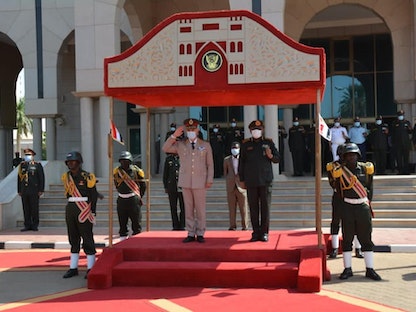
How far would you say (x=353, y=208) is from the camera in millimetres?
7195

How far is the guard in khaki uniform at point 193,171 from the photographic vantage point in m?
7.77

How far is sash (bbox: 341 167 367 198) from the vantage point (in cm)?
718

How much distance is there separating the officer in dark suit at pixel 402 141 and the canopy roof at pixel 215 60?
9067mm

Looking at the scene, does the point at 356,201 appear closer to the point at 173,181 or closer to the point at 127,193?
the point at 127,193

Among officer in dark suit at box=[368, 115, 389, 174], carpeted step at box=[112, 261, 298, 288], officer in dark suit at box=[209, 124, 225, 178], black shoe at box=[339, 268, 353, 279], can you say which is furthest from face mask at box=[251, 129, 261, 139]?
officer in dark suit at box=[368, 115, 389, 174]

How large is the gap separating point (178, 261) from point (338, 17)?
52.6ft

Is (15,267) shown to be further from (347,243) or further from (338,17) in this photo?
(338,17)

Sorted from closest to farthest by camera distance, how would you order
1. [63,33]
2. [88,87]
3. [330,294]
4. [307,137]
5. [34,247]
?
[330,294] < [34,247] < [88,87] < [307,137] < [63,33]

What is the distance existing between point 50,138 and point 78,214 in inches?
569

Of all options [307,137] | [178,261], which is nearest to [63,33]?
[307,137]

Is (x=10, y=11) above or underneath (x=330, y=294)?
above

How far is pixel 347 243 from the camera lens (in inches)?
284

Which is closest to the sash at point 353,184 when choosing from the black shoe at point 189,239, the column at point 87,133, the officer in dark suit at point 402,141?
the black shoe at point 189,239

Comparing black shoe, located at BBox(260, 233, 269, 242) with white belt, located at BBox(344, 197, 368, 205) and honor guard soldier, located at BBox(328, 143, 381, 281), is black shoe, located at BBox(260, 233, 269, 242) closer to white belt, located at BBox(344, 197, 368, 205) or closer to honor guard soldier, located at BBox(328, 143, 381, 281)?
honor guard soldier, located at BBox(328, 143, 381, 281)
